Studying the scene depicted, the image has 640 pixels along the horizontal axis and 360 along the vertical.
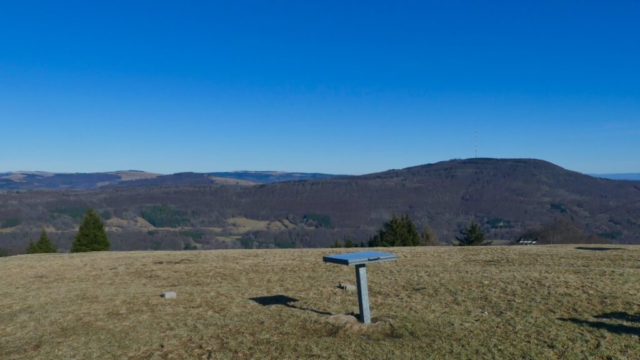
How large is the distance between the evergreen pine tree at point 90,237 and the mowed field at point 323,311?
59.8ft

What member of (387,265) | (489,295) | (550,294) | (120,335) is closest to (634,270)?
(550,294)

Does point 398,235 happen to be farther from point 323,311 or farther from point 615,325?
point 615,325

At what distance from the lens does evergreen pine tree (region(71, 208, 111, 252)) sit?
38219mm

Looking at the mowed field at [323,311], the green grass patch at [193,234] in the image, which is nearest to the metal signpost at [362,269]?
the mowed field at [323,311]

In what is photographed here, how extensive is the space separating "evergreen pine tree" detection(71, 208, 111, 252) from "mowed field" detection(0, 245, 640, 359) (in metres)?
18.2

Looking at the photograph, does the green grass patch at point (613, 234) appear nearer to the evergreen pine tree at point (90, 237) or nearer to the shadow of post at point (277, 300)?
the evergreen pine tree at point (90, 237)

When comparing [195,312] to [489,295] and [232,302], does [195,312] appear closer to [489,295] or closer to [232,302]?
[232,302]

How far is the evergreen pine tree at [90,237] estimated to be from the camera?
3822 centimetres

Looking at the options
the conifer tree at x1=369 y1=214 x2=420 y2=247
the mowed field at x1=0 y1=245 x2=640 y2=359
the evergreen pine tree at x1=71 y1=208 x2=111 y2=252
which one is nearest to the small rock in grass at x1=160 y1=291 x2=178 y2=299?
the mowed field at x1=0 y1=245 x2=640 y2=359

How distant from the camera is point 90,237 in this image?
38.4 meters

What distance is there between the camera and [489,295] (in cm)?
1340

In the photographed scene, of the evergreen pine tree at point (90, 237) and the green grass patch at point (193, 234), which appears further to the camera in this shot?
the green grass patch at point (193, 234)

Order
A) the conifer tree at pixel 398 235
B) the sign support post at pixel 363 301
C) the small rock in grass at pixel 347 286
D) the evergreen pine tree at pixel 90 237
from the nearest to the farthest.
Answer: the sign support post at pixel 363 301, the small rock in grass at pixel 347 286, the evergreen pine tree at pixel 90 237, the conifer tree at pixel 398 235

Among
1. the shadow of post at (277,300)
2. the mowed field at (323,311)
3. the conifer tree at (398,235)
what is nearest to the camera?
the mowed field at (323,311)
